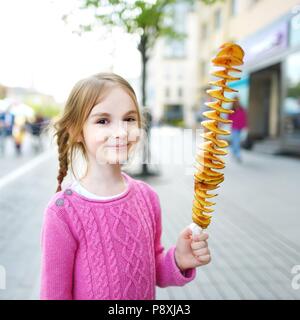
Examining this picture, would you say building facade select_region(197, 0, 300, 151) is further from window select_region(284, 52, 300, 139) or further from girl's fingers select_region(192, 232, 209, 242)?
girl's fingers select_region(192, 232, 209, 242)

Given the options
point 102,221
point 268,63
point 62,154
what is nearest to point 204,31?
point 268,63

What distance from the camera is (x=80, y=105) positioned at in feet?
4.18

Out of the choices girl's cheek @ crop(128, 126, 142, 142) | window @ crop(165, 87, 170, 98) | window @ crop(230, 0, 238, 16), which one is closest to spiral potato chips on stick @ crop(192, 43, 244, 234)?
girl's cheek @ crop(128, 126, 142, 142)

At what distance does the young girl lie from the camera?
4.03 feet

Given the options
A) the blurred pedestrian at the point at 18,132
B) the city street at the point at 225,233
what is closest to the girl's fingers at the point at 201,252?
the city street at the point at 225,233

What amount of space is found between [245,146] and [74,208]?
16.3 metres

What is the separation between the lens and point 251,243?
14.7ft

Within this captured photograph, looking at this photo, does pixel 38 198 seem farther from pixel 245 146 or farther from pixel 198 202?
pixel 245 146

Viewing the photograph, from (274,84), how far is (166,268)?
56.2 feet

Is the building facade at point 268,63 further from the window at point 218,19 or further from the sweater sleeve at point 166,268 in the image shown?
the sweater sleeve at point 166,268

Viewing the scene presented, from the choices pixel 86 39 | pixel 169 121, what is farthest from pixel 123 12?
pixel 169 121

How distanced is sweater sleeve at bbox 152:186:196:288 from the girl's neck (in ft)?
0.61

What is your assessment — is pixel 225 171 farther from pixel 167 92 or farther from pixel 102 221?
pixel 167 92

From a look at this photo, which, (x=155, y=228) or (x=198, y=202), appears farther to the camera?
(x=155, y=228)
